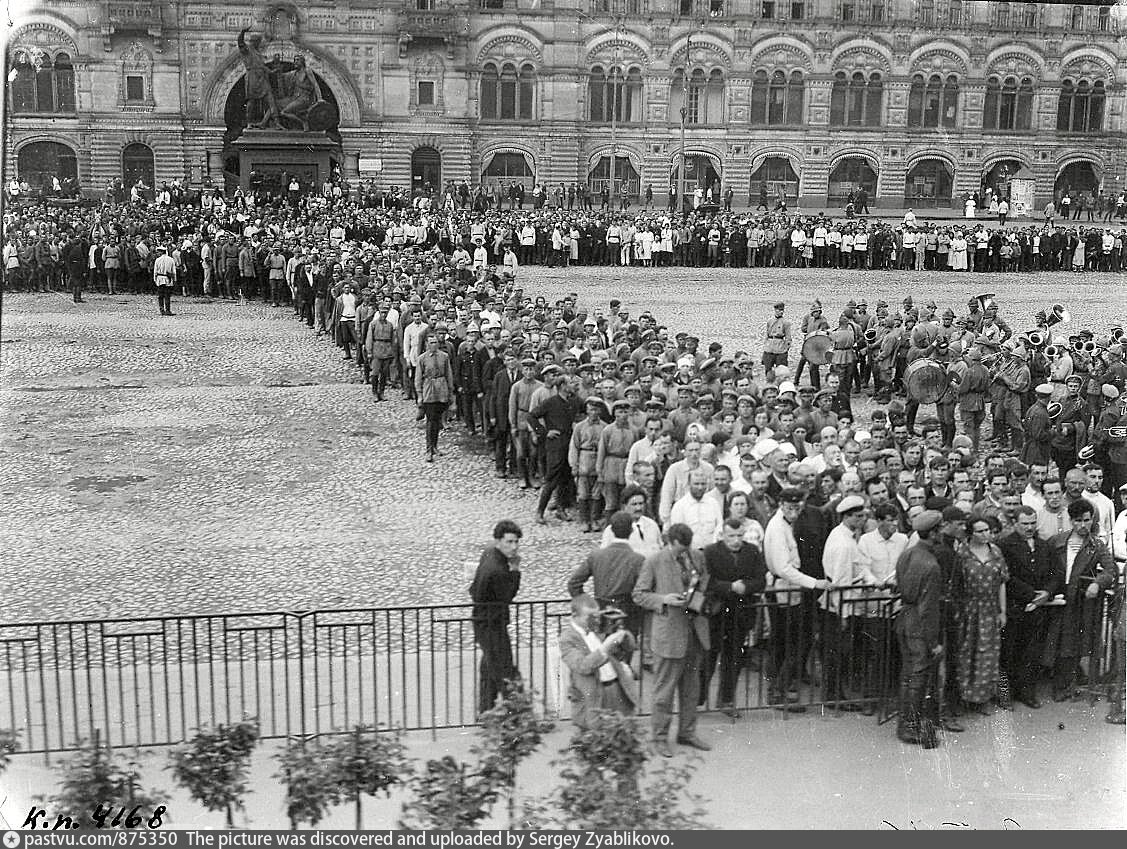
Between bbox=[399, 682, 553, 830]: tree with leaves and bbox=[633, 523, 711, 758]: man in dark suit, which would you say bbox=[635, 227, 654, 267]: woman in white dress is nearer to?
bbox=[633, 523, 711, 758]: man in dark suit

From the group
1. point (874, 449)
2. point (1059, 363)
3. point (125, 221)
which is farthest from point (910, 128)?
point (874, 449)

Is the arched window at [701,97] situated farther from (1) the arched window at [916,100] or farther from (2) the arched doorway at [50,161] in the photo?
(2) the arched doorway at [50,161]

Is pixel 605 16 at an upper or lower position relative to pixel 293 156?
upper

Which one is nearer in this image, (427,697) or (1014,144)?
(427,697)

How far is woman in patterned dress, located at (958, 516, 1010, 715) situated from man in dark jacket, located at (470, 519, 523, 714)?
303 centimetres

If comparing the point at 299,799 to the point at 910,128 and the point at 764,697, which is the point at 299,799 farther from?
the point at 910,128

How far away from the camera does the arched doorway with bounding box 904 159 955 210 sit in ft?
200

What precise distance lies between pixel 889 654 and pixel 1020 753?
1059 mm

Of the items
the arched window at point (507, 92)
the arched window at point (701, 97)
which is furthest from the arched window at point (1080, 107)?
the arched window at point (507, 92)

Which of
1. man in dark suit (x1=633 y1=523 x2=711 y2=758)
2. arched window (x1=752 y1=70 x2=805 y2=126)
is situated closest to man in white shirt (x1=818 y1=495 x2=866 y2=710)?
man in dark suit (x1=633 y1=523 x2=711 y2=758)

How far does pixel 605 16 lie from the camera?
5744cm

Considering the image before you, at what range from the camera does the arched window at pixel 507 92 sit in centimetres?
5825

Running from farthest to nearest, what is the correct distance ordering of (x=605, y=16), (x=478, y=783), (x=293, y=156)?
(x=605, y=16)
(x=293, y=156)
(x=478, y=783)

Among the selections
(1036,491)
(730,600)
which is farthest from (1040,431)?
(730,600)
